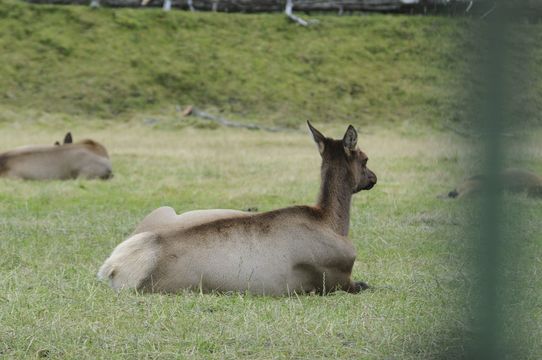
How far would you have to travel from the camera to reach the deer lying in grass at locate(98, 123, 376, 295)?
6.82 metres

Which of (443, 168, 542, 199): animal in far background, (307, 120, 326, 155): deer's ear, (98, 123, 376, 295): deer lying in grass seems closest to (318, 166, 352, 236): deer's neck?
(98, 123, 376, 295): deer lying in grass

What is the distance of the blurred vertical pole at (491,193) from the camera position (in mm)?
1387

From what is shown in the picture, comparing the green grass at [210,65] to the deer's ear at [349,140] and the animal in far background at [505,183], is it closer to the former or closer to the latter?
the deer's ear at [349,140]

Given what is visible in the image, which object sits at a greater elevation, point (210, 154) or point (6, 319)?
point (6, 319)

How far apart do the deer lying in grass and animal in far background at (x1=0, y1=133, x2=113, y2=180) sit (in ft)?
29.1

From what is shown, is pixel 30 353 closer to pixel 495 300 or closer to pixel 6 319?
pixel 6 319

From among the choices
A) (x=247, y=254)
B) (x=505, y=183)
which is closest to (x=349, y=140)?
(x=247, y=254)

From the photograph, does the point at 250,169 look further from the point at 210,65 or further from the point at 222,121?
the point at 210,65

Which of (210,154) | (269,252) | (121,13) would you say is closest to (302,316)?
(269,252)

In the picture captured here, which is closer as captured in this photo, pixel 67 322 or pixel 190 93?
pixel 67 322

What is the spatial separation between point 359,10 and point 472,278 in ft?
128

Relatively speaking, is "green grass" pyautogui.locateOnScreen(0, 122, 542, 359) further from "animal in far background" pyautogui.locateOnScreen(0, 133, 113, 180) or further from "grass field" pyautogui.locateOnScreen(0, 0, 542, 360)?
"animal in far background" pyautogui.locateOnScreen(0, 133, 113, 180)

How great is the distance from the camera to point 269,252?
23.2 feet

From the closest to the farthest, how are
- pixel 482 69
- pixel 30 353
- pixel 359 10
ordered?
pixel 482 69 → pixel 30 353 → pixel 359 10
